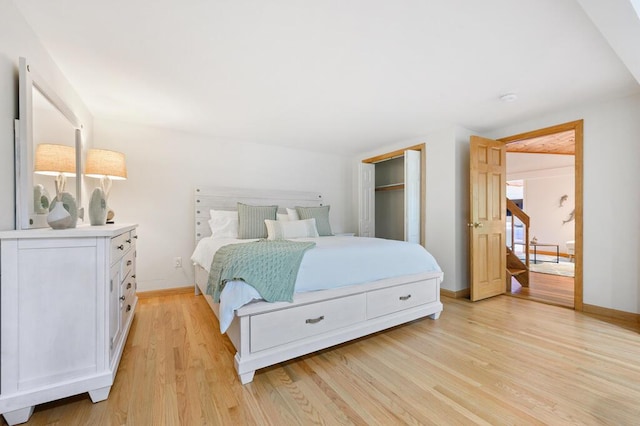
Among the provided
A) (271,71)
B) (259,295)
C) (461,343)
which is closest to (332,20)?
(271,71)

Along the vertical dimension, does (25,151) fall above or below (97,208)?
above

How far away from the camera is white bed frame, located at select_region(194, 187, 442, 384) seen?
5.66 ft

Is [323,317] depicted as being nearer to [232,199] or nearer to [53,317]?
[53,317]

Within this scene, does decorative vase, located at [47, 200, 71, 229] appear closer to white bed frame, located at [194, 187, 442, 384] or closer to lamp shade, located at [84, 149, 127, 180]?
white bed frame, located at [194, 187, 442, 384]

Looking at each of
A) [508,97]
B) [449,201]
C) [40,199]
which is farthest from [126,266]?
[508,97]

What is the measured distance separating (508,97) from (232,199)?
349cm

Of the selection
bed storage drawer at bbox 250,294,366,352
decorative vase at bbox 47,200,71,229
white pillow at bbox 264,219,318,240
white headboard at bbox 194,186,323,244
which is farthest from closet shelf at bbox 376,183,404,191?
decorative vase at bbox 47,200,71,229

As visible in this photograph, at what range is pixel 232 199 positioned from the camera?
3.95 metres

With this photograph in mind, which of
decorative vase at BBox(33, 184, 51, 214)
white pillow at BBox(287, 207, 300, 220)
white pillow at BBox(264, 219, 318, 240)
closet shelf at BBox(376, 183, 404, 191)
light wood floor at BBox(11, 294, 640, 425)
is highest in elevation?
closet shelf at BBox(376, 183, 404, 191)

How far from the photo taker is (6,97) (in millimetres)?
1480

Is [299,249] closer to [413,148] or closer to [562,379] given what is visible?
[562,379]

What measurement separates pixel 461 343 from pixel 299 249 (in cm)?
152

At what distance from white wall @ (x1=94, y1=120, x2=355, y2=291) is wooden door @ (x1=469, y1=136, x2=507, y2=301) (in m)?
2.93

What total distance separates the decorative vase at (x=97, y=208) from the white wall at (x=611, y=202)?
4.55 m
